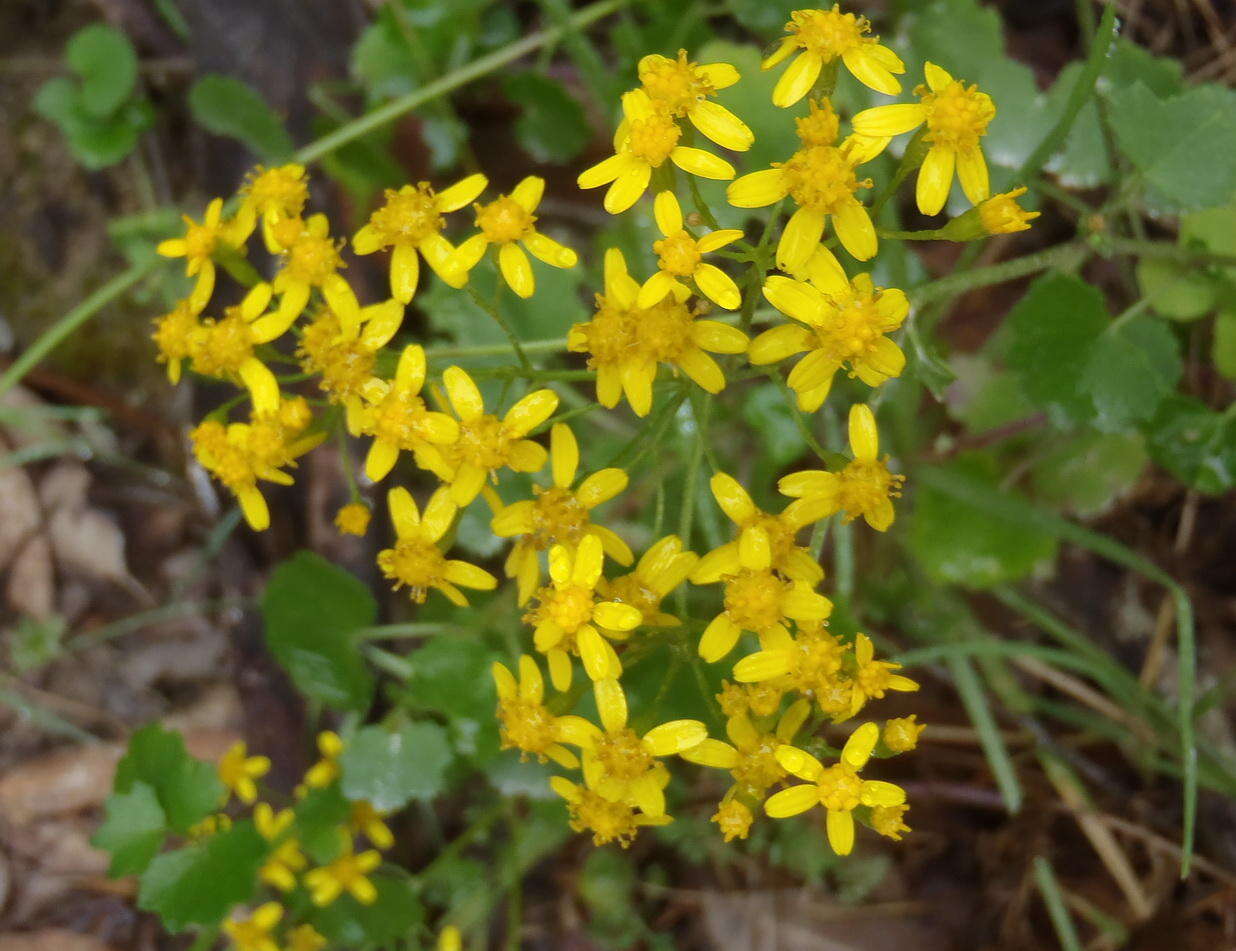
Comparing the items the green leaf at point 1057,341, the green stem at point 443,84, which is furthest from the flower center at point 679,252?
the green stem at point 443,84

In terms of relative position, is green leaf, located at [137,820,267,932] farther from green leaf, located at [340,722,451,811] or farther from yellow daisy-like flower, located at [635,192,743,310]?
yellow daisy-like flower, located at [635,192,743,310]

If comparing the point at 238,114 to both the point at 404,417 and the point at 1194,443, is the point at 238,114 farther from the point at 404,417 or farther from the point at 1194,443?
the point at 1194,443

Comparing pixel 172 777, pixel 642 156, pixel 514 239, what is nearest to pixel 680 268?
pixel 642 156

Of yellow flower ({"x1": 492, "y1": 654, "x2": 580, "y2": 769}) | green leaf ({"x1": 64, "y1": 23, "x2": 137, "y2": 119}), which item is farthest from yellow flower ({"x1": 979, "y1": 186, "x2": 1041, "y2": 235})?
green leaf ({"x1": 64, "y1": 23, "x2": 137, "y2": 119})

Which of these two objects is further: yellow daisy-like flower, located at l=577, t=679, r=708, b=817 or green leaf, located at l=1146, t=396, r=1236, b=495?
green leaf, located at l=1146, t=396, r=1236, b=495

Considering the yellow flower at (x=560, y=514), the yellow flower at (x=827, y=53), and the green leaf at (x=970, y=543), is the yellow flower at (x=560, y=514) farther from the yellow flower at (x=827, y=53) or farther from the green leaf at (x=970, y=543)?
the green leaf at (x=970, y=543)

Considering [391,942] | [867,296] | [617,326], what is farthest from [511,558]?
[391,942]
